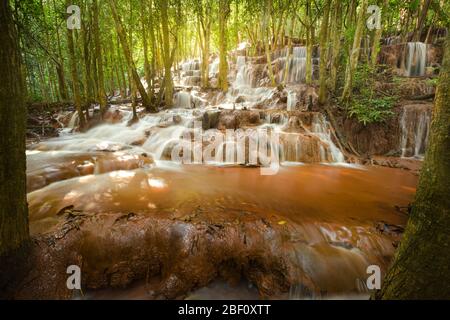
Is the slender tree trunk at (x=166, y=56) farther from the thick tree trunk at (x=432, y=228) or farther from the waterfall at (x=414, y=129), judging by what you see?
the thick tree trunk at (x=432, y=228)

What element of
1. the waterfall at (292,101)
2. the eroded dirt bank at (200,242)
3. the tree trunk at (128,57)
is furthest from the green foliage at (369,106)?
the tree trunk at (128,57)

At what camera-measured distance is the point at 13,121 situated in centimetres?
204

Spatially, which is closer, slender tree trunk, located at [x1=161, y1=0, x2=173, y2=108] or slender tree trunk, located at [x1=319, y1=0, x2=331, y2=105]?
slender tree trunk, located at [x1=319, y1=0, x2=331, y2=105]

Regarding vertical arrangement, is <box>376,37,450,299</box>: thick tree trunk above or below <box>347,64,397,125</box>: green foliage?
below

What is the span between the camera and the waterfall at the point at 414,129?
832 cm

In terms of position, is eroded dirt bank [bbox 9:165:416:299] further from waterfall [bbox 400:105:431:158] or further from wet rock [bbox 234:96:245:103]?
wet rock [bbox 234:96:245:103]

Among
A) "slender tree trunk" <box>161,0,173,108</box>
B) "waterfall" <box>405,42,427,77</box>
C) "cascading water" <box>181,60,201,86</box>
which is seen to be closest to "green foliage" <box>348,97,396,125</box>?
"waterfall" <box>405,42,427,77</box>

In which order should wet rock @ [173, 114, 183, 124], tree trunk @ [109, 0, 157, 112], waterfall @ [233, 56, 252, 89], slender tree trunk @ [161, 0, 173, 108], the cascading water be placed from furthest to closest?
the cascading water < waterfall @ [233, 56, 252, 89] < slender tree trunk @ [161, 0, 173, 108] < wet rock @ [173, 114, 183, 124] < tree trunk @ [109, 0, 157, 112]

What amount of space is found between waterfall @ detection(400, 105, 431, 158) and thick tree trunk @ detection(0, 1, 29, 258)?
10.3 meters

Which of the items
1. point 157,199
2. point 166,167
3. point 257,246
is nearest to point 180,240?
point 257,246

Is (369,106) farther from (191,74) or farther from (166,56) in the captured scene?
(191,74)

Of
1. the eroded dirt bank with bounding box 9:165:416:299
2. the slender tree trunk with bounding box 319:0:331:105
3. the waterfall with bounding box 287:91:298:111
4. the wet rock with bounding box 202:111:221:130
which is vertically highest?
the slender tree trunk with bounding box 319:0:331:105

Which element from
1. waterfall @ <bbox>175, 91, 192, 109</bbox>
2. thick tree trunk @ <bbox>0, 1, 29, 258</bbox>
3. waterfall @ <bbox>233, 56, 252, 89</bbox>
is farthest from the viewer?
waterfall @ <bbox>233, 56, 252, 89</bbox>

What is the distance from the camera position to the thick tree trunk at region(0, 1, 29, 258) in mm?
1943
